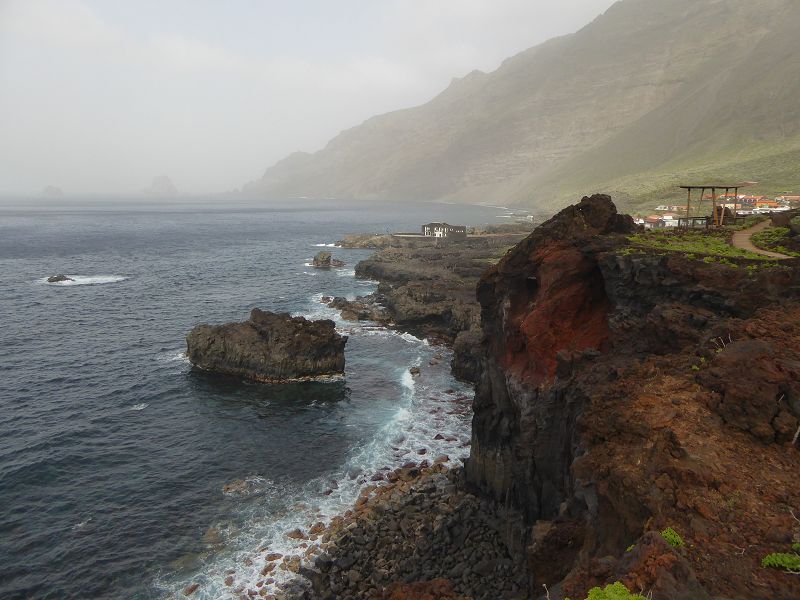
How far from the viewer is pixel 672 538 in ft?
39.9

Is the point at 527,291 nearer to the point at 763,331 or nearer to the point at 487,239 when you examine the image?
the point at 763,331

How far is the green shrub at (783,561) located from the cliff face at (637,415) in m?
0.21

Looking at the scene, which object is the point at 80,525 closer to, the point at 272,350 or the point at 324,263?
the point at 272,350

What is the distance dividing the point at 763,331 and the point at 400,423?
32.5 meters

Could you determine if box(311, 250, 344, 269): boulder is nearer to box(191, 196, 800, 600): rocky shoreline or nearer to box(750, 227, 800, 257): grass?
box(191, 196, 800, 600): rocky shoreline

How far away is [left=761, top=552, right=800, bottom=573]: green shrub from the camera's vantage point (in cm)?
1109

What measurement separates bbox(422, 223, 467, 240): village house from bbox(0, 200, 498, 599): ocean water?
76603mm

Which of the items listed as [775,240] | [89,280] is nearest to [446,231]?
[89,280]

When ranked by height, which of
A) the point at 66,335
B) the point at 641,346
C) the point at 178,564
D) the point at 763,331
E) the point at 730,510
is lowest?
the point at 178,564

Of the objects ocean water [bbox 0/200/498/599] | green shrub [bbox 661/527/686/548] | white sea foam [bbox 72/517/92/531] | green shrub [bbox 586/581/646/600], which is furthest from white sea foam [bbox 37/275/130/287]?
green shrub [bbox 586/581/646/600]

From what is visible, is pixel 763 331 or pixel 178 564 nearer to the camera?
pixel 763 331

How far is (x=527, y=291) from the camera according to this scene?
34281 mm

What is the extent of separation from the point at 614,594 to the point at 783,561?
4.37 m

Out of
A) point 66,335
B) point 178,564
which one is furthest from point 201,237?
point 178,564
